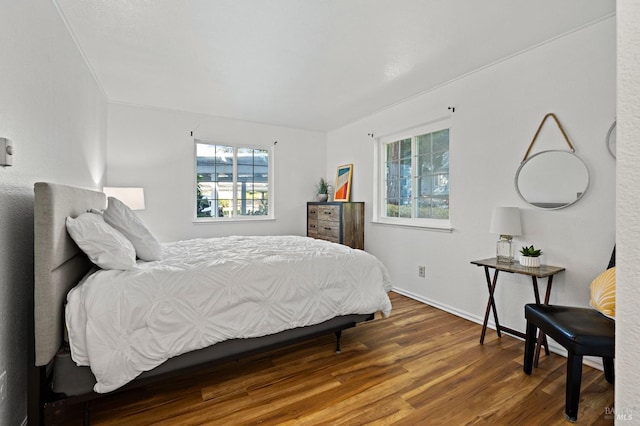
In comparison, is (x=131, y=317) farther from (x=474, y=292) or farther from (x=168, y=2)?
(x=474, y=292)

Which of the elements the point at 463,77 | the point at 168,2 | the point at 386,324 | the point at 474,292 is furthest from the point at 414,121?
the point at 168,2

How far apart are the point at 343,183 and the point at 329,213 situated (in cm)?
66

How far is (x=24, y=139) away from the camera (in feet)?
5.09

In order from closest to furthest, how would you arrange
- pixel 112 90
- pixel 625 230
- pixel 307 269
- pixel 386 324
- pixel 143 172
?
pixel 625 230 → pixel 307 269 → pixel 386 324 → pixel 112 90 → pixel 143 172

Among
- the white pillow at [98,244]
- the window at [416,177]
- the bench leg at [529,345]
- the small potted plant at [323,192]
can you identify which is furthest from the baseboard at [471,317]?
the white pillow at [98,244]

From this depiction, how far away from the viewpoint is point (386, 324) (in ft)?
9.61

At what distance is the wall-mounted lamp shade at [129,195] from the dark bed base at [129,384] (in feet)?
7.97

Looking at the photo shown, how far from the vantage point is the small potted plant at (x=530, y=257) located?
7.89 ft

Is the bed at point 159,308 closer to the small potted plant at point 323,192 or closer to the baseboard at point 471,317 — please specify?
the baseboard at point 471,317

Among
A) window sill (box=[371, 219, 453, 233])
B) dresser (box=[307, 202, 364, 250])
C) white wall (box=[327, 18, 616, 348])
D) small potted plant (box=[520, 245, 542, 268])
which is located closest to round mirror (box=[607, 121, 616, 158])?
white wall (box=[327, 18, 616, 348])

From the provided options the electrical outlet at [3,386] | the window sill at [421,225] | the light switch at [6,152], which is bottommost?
the electrical outlet at [3,386]

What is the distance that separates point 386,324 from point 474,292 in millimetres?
985

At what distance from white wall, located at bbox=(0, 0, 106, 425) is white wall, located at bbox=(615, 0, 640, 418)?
2.10 meters

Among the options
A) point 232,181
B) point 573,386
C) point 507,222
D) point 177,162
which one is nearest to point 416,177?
point 507,222
